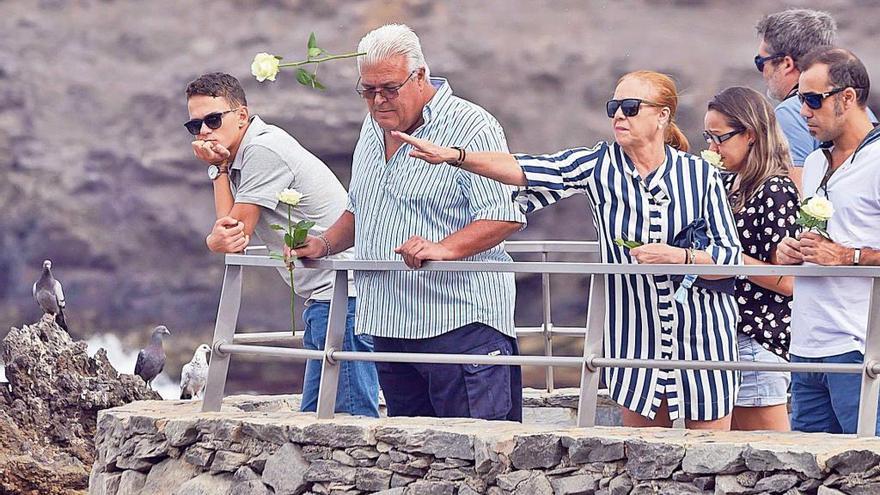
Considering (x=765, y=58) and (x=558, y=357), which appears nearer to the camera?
(x=558, y=357)

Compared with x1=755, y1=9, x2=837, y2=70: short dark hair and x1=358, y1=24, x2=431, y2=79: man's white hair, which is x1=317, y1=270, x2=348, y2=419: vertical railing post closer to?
x1=358, y1=24, x2=431, y2=79: man's white hair

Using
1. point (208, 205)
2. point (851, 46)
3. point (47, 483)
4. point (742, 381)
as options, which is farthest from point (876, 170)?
point (208, 205)

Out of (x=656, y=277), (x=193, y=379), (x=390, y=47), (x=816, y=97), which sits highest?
(x=390, y=47)

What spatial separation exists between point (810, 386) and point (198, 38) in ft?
30.0

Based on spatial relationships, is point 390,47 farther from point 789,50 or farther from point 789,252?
point 789,50

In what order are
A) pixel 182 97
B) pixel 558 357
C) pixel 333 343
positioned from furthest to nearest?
1. pixel 182 97
2. pixel 333 343
3. pixel 558 357

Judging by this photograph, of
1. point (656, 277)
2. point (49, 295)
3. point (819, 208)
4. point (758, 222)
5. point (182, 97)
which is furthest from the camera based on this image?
point (182, 97)

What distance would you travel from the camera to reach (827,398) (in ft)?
13.0

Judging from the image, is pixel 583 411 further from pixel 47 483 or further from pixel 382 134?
pixel 47 483

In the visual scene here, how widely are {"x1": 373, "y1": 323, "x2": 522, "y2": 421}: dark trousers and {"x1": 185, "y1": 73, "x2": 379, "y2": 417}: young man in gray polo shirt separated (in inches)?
10.2

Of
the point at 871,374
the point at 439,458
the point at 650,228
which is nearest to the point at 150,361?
the point at 439,458

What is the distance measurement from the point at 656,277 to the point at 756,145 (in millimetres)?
487

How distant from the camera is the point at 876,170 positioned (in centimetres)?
371

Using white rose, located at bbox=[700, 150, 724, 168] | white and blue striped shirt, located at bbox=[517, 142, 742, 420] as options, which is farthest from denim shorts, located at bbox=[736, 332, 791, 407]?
white rose, located at bbox=[700, 150, 724, 168]
